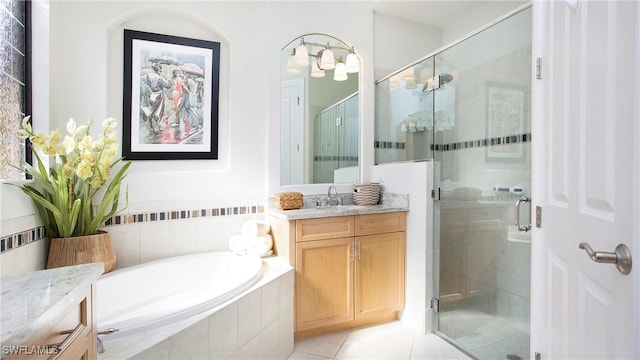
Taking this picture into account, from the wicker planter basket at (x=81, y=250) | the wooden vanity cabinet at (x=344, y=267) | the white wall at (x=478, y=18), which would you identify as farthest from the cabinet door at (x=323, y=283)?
the white wall at (x=478, y=18)

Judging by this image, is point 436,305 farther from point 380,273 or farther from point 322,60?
point 322,60

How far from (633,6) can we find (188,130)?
247 cm

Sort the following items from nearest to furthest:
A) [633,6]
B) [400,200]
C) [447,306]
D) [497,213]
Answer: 1. [633,6]
2. [497,213]
3. [447,306]
4. [400,200]

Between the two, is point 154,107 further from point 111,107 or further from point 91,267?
point 91,267

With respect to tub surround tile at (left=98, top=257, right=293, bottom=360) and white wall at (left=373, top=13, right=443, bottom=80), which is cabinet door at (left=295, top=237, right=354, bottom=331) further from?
white wall at (left=373, top=13, right=443, bottom=80)

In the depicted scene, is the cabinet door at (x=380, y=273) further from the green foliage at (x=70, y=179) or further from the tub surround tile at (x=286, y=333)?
the green foliage at (x=70, y=179)

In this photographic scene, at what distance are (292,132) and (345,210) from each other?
838 millimetres

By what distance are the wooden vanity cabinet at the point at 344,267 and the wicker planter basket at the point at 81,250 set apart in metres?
1.10

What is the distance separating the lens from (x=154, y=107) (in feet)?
8.09

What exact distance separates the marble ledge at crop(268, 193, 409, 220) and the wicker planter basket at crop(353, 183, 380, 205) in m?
0.05

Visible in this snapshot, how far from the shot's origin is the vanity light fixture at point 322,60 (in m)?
2.90

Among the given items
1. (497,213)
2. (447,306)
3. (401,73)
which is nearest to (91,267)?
(497,213)

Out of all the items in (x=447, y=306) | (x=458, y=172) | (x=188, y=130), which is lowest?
(x=447, y=306)

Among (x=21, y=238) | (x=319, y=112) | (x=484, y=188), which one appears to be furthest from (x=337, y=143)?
(x=21, y=238)
